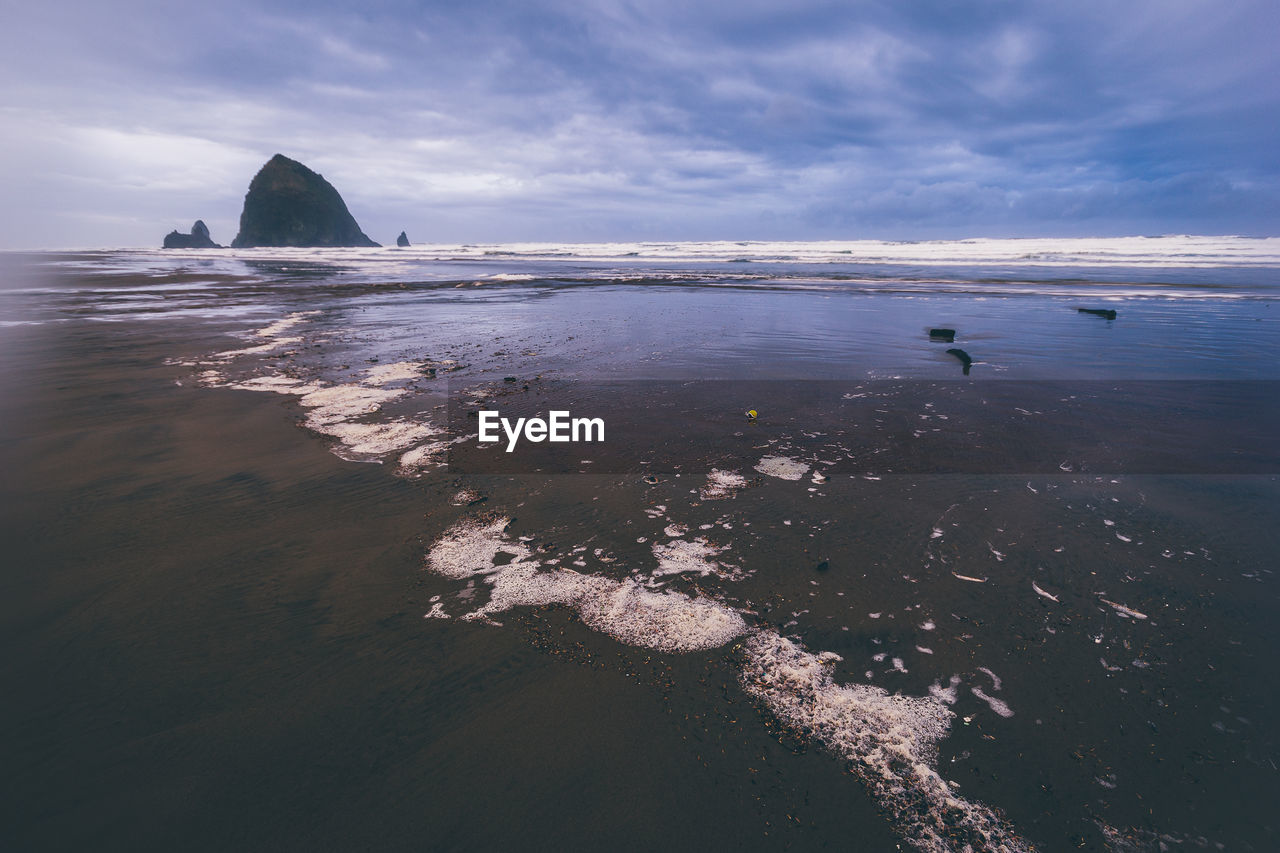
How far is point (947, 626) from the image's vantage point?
10.7 ft

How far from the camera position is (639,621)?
10.9 ft

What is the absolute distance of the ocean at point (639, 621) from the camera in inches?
89.2

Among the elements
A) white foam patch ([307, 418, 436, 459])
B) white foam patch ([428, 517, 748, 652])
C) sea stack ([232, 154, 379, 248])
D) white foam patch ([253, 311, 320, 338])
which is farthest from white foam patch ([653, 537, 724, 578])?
sea stack ([232, 154, 379, 248])

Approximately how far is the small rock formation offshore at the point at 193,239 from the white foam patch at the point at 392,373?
7976 inches

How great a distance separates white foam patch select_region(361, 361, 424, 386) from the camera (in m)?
8.89

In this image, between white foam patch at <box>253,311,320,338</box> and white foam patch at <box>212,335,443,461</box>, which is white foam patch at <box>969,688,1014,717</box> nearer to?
white foam patch at <box>212,335,443,461</box>

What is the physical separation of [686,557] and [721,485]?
1.33m

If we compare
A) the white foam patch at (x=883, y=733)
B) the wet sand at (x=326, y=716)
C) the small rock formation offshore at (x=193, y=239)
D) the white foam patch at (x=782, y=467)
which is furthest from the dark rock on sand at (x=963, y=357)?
the small rock formation offshore at (x=193, y=239)

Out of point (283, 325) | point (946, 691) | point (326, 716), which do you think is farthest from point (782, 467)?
point (283, 325)

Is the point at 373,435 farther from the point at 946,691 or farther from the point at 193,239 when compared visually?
the point at 193,239

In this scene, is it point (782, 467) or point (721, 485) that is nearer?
point (721, 485)

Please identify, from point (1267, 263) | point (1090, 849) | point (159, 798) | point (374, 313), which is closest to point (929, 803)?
point (1090, 849)

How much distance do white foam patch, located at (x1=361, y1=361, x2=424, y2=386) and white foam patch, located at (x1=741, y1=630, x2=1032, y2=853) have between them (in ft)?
25.7

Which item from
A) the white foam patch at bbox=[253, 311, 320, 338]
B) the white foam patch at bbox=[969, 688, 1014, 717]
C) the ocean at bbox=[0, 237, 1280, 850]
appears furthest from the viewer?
the white foam patch at bbox=[253, 311, 320, 338]
